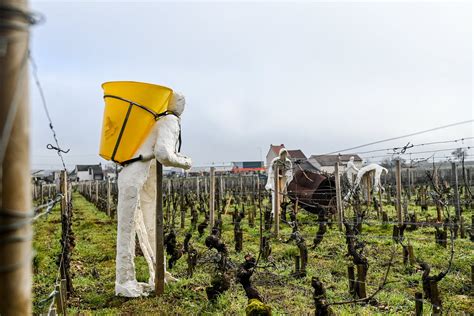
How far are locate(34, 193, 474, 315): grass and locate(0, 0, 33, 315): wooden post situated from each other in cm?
273

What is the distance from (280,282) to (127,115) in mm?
3030

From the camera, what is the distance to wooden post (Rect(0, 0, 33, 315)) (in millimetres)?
1249

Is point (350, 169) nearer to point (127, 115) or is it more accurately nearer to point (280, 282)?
point (280, 282)

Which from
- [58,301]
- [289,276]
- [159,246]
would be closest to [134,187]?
[159,246]

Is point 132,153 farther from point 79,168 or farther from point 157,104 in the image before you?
point 79,168

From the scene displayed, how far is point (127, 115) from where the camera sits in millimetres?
4789

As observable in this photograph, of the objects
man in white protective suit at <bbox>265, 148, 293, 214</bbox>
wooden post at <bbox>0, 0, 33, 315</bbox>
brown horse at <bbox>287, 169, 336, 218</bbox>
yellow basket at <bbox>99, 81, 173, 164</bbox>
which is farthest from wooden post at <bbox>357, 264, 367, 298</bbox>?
brown horse at <bbox>287, 169, 336, 218</bbox>

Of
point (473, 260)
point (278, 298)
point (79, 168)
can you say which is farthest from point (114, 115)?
point (79, 168)

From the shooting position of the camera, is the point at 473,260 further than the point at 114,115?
Yes

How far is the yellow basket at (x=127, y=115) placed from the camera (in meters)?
4.76

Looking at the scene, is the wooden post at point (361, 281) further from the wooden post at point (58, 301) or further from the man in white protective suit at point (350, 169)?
the man in white protective suit at point (350, 169)

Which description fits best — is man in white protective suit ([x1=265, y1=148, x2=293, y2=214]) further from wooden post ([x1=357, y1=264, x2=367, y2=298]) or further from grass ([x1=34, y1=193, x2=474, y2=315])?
wooden post ([x1=357, y1=264, x2=367, y2=298])

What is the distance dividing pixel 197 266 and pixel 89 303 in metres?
1.98

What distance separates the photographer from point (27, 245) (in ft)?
4.27
